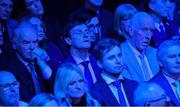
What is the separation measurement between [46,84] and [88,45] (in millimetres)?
347

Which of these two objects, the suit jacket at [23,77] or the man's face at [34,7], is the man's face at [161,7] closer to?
the man's face at [34,7]

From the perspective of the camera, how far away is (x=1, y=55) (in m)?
2.75

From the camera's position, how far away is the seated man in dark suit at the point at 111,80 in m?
2.55

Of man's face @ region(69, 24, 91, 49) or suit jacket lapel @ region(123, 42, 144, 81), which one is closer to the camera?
man's face @ region(69, 24, 91, 49)

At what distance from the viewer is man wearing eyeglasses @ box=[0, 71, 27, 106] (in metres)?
2.32

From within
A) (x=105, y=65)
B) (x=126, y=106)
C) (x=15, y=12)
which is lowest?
(x=126, y=106)

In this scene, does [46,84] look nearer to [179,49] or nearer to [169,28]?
[179,49]

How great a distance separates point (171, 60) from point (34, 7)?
973mm

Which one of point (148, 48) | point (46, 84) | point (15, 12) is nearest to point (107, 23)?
point (148, 48)

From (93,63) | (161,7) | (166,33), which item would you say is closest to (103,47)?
(93,63)

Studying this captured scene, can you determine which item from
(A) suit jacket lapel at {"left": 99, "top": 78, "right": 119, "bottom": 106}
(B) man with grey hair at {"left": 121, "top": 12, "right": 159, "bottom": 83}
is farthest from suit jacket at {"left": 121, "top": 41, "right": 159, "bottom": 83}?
(A) suit jacket lapel at {"left": 99, "top": 78, "right": 119, "bottom": 106}

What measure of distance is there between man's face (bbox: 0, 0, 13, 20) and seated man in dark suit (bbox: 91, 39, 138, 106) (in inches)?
27.7

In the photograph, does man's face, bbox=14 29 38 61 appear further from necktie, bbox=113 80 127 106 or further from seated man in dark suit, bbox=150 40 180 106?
seated man in dark suit, bbox=150 40 180 106

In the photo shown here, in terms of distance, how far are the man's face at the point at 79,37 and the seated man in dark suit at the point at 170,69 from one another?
0.42 meters
